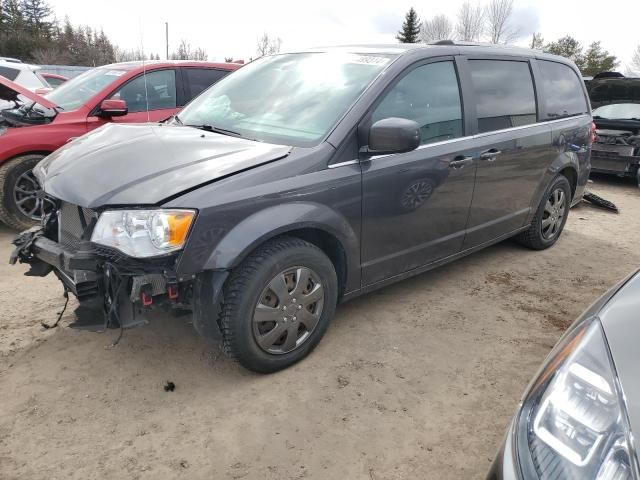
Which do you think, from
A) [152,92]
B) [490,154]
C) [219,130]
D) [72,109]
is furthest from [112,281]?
[152,92]

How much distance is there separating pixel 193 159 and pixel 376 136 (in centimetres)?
100

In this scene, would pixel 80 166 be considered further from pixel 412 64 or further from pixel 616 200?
pixel 616 200

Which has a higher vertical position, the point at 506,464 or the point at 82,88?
the point at 82,88

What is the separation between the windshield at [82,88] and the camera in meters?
5.25

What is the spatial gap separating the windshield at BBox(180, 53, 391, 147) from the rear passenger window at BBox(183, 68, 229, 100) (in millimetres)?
2195

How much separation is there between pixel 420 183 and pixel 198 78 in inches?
142

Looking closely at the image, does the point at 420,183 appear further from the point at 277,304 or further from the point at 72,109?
the point at 72,109

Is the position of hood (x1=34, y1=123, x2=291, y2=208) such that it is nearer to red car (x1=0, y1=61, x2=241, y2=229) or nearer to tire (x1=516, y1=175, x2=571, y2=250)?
red car (x1=0, y1=61, x2=241, y2=229)

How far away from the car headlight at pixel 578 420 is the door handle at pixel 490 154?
2.42 metres

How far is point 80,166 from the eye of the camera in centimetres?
265

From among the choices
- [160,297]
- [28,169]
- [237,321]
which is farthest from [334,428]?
[28,169]

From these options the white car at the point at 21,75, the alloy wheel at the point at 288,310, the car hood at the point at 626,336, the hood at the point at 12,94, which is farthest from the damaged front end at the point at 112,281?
the white car at the point at 21,75

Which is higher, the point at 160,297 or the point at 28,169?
the point at 28,169

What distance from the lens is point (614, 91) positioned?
8570 millimetres
